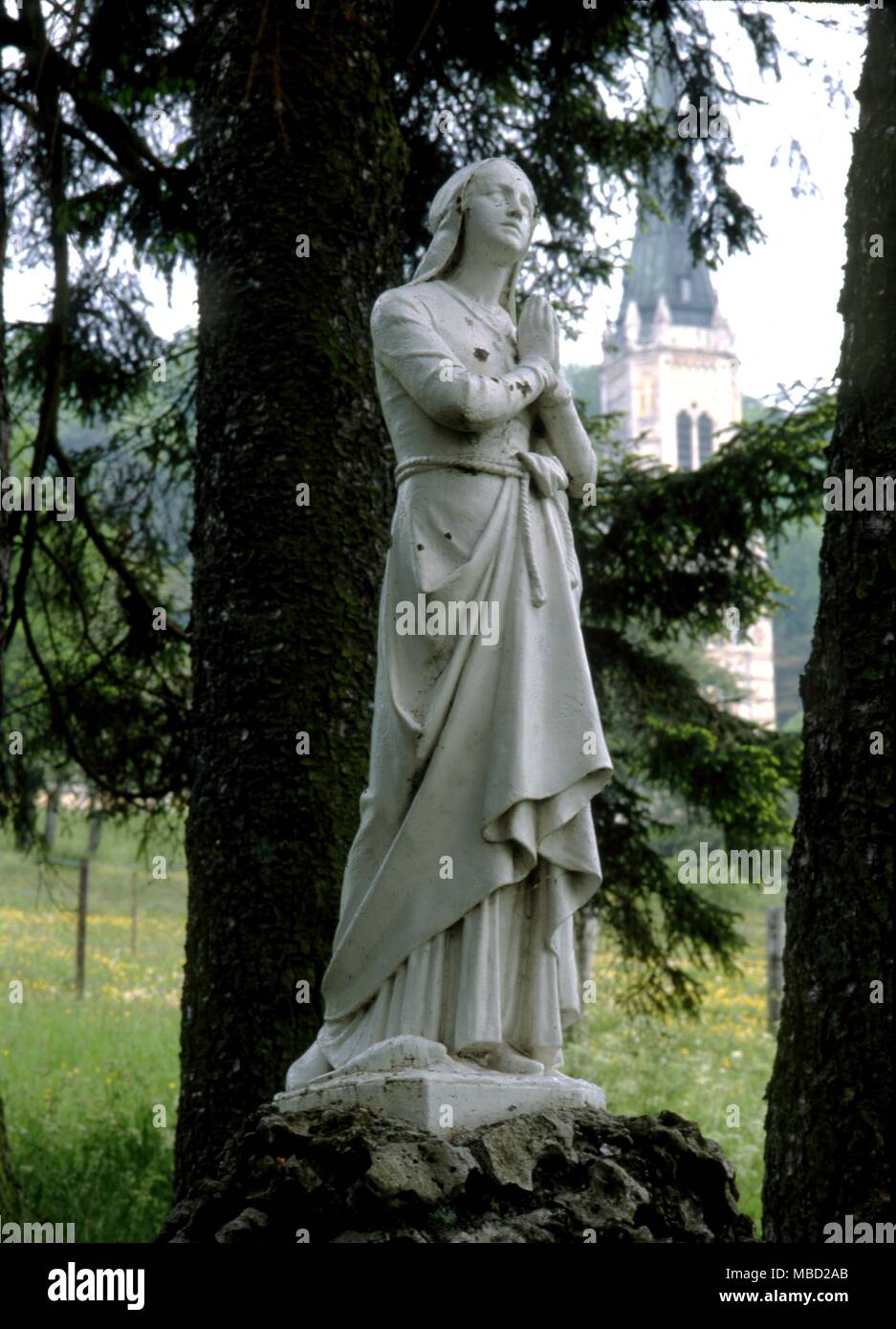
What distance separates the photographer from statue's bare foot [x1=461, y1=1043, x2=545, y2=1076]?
15.3 ft

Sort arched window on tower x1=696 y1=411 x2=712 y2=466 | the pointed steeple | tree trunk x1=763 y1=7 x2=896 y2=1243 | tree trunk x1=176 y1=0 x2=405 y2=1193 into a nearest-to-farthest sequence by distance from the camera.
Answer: tree trunk x1=763 y1=7 x2=896 y2=1243, tree trunk x1=176 y1=0 x2=405 y2=1193, arched window on tower x1=696 y1=411 x2=712 y2=466, the pointed steeple

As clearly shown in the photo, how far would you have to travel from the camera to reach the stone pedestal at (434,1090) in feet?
14.5

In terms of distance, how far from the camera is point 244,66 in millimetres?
8695

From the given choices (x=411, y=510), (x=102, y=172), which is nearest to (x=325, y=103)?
(x=102, y=172)

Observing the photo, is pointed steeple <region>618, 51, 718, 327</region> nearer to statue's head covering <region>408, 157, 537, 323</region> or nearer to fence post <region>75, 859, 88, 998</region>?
fence post <region>75, 859, 88, 998</region>

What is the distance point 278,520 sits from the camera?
8.18 meters

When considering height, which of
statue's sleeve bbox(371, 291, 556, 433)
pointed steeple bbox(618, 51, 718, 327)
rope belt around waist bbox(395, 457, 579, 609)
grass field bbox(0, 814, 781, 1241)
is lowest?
grass field bbox(0, 814, 781, 1241)

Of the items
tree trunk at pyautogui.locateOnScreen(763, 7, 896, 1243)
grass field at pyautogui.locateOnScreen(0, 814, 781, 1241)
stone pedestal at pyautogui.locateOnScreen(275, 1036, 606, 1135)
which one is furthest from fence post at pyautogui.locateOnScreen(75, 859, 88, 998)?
stone pedestal at pyautogui.locateOnScreen(275, 1036, 606, 1135)

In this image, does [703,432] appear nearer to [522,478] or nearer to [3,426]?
[3,426]

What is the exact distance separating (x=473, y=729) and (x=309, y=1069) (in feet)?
3.68

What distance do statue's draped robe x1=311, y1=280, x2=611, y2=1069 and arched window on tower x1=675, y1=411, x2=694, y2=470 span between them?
73.5 m

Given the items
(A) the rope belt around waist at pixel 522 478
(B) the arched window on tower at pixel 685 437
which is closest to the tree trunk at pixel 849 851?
(A) the rope belt around waist at pixel 522 478
